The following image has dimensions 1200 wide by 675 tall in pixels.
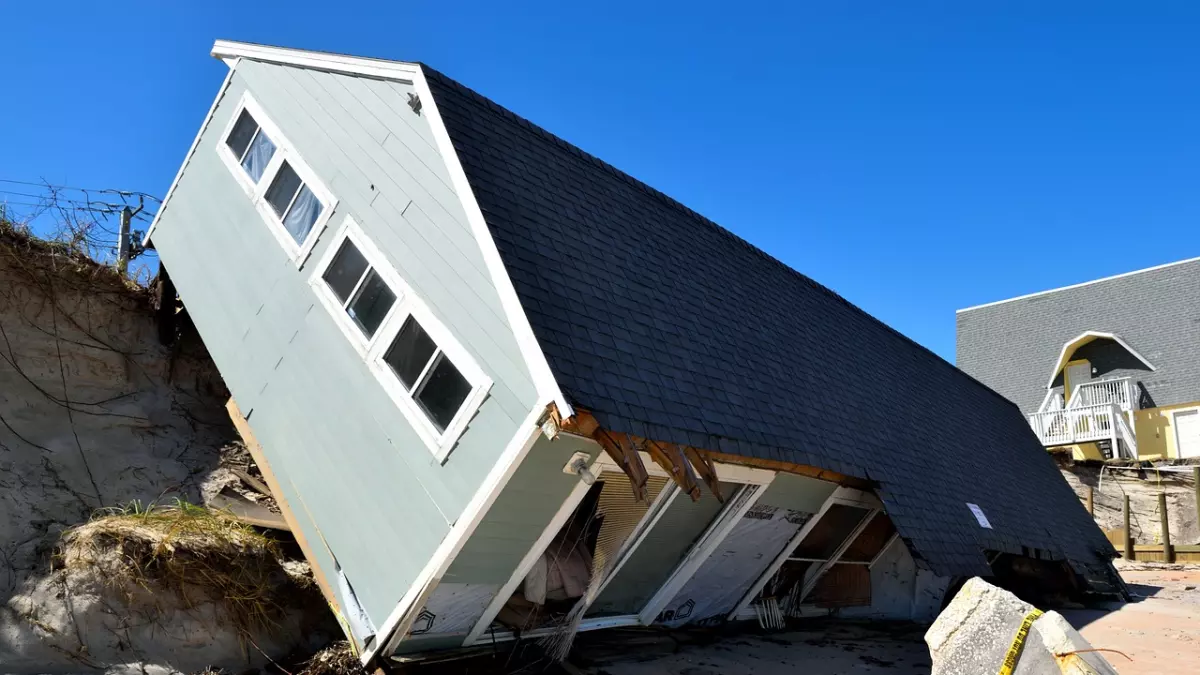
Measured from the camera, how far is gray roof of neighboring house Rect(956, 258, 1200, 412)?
2763 centimetres

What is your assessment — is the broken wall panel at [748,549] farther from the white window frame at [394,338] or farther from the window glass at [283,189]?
the window glass at [283,189]

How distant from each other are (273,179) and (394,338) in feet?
10.1

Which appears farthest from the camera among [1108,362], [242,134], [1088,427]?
[1108,362]

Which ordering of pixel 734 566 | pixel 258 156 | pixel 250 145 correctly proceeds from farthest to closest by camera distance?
pixel 250 145 < pixel 258 156 < pixel 734 566

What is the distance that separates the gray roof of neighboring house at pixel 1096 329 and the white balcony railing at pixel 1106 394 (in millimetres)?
579

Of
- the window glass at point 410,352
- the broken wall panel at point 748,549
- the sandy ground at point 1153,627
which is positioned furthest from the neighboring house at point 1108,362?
the window glass at point 410,352

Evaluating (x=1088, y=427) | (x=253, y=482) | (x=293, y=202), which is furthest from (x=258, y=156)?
(x=1088, y=427)

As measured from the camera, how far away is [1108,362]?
29438mm

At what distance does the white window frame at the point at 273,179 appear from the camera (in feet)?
27.0

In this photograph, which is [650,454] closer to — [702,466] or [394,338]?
[702,466]

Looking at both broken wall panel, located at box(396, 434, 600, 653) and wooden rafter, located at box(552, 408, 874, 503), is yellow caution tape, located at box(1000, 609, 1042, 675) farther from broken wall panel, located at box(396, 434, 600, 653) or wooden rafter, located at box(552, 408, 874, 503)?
broken wall panel, located at box(396, 434, 600, 653)

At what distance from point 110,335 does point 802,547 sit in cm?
903

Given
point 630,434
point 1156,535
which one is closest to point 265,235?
point 630,434

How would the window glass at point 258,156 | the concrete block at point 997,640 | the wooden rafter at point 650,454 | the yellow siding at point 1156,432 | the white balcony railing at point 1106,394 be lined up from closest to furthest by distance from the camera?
the concrete block at point 997,640
the wooden rafter at point 650,454
the window glass at point 258,156
the yellow siding at point 1156,432
the white balcony railing at point 1106,394
